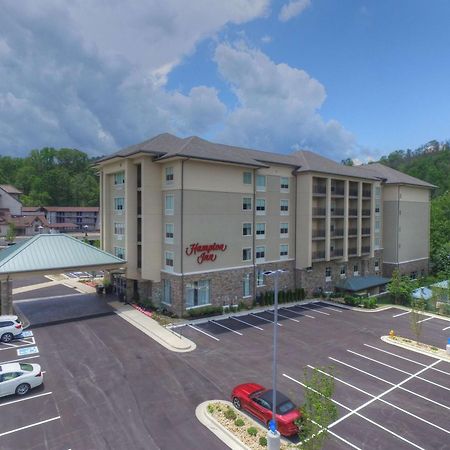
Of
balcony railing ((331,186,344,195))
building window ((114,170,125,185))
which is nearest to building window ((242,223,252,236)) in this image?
balcony railing ((331,186,344,195))

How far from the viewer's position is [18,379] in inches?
723

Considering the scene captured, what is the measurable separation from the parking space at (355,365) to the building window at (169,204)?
10.7 meters

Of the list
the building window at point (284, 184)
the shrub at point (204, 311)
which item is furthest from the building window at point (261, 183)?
the shrub at point (204, 311)

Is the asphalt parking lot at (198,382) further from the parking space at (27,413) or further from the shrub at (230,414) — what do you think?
the shrub at (230,414)

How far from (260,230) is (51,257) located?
817 inches

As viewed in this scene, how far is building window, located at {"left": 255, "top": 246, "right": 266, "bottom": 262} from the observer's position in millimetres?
38844

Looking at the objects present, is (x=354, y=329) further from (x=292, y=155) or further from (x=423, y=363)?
(x=292, y=155)

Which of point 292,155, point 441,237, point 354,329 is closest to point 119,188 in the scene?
point 292,155

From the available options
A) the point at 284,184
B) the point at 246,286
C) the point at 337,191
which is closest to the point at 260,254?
the point at 246,286

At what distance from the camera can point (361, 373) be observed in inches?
882

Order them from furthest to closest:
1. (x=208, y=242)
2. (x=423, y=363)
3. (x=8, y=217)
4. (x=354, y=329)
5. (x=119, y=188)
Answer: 1. (x=8, y=217)
2. (x=119, y=188)
3. (x=208, y=242)
4. (x=354, y=329)
5. (x=423, y=363)

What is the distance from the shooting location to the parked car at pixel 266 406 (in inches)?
616

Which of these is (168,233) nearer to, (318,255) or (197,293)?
(197,293)

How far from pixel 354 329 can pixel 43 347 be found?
81.1 ft
